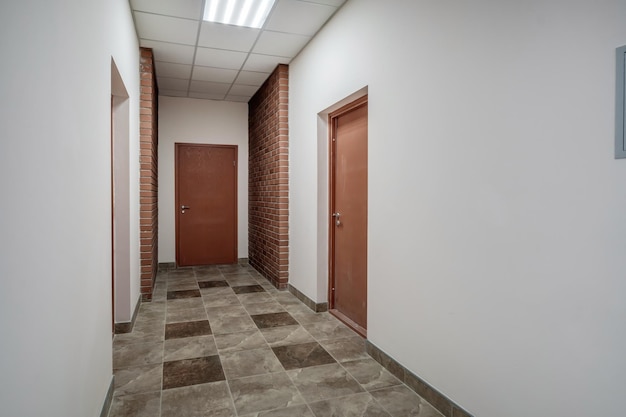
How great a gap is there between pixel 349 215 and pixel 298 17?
6.24 ft

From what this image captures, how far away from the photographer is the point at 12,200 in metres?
1.01

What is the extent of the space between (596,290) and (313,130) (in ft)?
10.3

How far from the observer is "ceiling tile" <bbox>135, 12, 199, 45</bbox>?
3789 mm

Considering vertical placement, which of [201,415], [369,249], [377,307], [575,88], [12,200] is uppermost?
[575,88]

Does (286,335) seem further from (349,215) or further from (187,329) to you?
(349,215)

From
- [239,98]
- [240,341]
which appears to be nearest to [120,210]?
[240,341]

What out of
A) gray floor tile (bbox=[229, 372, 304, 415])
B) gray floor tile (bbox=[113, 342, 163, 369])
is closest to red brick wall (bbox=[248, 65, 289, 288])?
gray floor tile (bbox=[113, 342, 163, 369])

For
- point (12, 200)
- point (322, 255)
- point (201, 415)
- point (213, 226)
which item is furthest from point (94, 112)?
point (213, 226)

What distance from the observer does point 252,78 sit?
221 inches

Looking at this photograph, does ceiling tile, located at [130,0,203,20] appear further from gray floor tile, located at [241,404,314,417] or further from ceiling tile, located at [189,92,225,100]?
gray floor tile, located at [241,404,314,417]

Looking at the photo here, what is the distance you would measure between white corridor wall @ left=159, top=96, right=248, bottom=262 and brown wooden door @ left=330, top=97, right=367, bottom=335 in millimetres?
3242

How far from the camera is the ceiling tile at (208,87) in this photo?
589 centimetres

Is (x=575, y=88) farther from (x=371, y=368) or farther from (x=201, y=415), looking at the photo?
(x=201, y=415)

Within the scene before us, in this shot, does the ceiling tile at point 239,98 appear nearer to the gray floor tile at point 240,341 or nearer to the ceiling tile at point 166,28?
the ceiling tile at point 166,28
